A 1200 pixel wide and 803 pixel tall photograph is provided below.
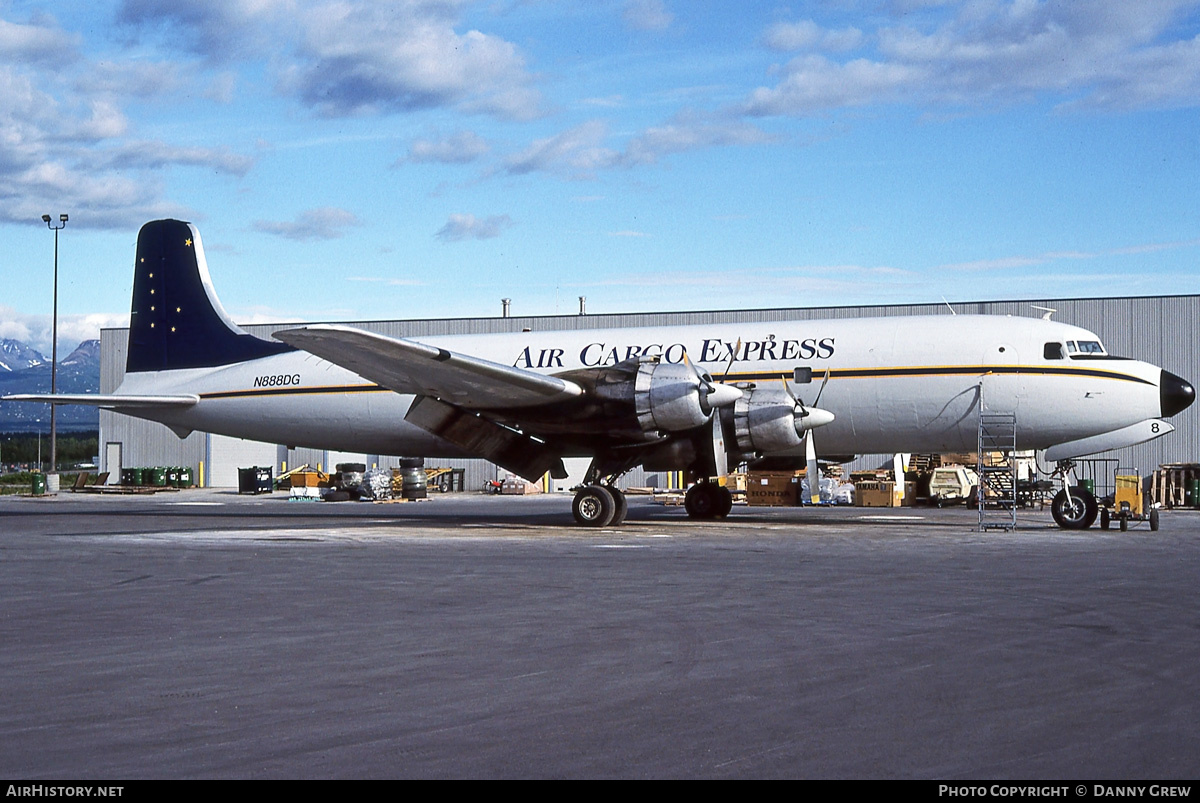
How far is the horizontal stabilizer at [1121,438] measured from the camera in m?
21.1

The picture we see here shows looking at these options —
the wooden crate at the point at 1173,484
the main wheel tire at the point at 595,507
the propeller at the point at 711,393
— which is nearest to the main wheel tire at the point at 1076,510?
the propeller at the point at 711,393

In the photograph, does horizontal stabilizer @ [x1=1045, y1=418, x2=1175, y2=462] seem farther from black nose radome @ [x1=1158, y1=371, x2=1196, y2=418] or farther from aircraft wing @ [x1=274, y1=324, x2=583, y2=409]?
aircraft wing @ [x1=274, y1=324, x2=583, y2=409]

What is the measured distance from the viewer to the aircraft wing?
19.0m

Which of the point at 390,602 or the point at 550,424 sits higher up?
the point at 550,424

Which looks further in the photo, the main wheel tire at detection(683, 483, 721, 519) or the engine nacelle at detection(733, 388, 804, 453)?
the main wheel tire at detection(683, 483, 721, 519)

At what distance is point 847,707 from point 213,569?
9.85 m

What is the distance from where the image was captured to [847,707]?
6.34m

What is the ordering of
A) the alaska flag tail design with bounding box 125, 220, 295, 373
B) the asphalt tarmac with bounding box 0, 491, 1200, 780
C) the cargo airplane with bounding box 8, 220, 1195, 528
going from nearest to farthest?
1. the asphalt tarmac with bounding box 0, 491, 1200, 780
2. the cargo airplane with bounding box 8, 220, 1195, 528
3. the alaska flag tail design with bounding box 125, 220, 295, 373

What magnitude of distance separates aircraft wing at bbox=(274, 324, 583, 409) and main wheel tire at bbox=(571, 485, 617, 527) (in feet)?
6.49

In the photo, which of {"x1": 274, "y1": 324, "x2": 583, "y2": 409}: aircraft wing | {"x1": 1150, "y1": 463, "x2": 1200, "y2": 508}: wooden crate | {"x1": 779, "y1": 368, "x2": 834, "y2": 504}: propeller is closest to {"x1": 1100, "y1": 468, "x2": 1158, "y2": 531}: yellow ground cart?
{"x1": 779, "y1": 368, "x2": 834, "y2": 504}: propeller

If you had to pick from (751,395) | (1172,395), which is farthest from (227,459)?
(1172,395)

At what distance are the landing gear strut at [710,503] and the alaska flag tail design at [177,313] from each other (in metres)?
10.6
